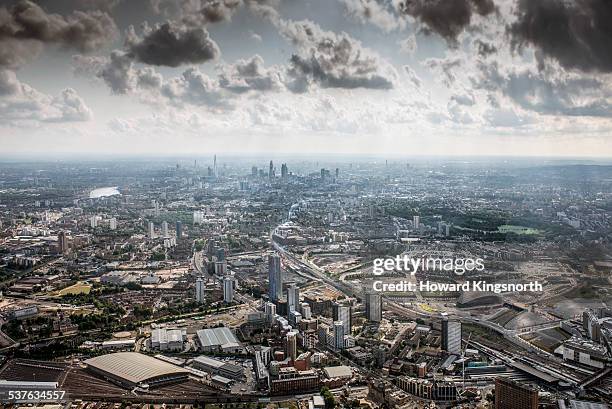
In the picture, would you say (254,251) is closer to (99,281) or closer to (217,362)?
(99,281)

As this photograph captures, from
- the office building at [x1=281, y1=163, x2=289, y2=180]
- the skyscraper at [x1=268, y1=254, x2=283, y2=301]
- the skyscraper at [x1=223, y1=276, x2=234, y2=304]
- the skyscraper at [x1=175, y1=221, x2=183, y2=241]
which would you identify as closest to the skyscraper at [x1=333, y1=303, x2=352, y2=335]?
the skyscraper at [x1=268, y1=254, x2=283, y2=301]

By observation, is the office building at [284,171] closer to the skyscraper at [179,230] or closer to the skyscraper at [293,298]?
the skyscraper at [179,230]

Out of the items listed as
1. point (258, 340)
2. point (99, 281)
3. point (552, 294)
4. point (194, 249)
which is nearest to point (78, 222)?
point (194, 249)

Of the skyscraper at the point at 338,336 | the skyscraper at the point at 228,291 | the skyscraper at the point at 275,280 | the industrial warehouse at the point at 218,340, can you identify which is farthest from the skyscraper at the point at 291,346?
the skyscraper at the point at 228,291

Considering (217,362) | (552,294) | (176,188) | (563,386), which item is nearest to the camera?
(563,386)

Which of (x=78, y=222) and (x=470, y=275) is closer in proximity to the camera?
(x=470, y=275)

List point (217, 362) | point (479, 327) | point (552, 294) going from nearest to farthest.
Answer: point (217, 362) → point (479, 327) → point (552, 294)

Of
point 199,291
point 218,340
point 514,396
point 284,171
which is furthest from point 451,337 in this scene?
point 284,171
